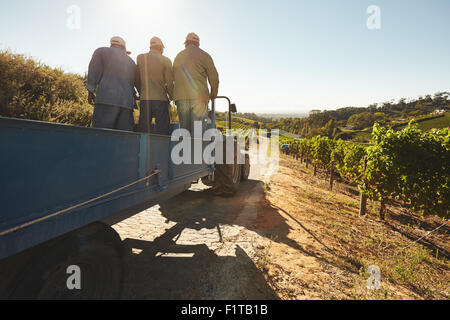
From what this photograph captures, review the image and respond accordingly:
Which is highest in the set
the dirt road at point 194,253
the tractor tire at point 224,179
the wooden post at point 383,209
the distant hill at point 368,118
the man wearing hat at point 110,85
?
the distant hill at point 368,118

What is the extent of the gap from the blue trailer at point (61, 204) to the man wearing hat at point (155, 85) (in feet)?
5.05

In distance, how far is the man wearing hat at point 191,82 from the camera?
3.53 m

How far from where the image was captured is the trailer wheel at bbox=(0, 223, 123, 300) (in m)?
1.25

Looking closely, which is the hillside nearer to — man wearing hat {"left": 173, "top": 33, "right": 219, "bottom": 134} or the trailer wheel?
man wearing hat {"left": 173, "top": 33, "right": 219, "bottom": 134}

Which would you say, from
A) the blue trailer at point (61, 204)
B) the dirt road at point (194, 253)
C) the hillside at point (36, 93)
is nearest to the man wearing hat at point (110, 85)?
the blue trailer at point (61, 204)

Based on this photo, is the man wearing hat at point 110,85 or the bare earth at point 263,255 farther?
the man wearing hat at point 110,85

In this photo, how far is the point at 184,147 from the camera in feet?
9.43

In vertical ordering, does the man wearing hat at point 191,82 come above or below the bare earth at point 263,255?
above

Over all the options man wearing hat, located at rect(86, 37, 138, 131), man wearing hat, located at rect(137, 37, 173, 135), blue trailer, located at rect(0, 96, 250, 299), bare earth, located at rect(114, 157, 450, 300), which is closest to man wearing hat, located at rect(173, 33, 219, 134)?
man wearing hat, located at rect(137, 37, 173, 135)

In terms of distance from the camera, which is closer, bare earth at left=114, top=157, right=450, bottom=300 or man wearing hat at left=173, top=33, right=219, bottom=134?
bare earth at left=114, top=157, right=450, bottom=300

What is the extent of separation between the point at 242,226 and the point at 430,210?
5666 mm

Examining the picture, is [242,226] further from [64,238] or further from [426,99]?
[426,99]

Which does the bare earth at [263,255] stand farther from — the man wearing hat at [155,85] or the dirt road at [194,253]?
the man wearing hat at [155,85]

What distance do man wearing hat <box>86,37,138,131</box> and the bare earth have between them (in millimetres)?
1758
